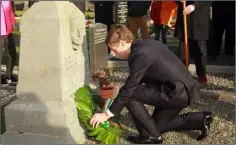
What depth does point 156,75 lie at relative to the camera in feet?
11.9

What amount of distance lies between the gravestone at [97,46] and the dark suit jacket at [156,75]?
8.69 ft

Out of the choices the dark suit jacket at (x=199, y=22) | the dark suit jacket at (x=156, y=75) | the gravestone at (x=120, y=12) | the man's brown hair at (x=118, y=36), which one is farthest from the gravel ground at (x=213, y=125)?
the gravestone at (x=120, y=12)

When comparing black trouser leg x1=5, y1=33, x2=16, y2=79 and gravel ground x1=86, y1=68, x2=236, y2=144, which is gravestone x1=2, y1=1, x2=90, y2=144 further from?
black trouser leg x1=5, y1=33, x2=16, y2=79

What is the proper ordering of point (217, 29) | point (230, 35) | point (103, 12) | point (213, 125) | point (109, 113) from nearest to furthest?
point (109, 113) → point (213, 125) → point (217, 29) → point (230, 35) → point (103, 12)

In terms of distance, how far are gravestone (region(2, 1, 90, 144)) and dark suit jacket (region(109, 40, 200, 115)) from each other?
0.47 m

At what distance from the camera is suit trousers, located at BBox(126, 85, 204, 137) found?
144 inches

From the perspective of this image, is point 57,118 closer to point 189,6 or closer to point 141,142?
point 141,142

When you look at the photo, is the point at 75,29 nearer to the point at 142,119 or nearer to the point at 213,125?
the point at 142,119

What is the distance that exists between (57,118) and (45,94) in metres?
0.25

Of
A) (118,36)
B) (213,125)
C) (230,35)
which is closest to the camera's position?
(118,36)

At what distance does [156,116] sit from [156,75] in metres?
0.47

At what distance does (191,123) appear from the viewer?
385 cm

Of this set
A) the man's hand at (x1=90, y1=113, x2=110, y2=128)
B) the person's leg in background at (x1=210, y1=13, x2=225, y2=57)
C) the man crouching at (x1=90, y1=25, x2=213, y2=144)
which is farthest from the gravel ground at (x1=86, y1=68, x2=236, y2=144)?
the person's leg in background at (x1=210, y1=13, x2=225, y2=57)

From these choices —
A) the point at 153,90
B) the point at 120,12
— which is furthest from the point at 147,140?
the point at 120,12
